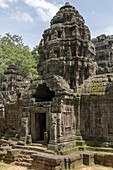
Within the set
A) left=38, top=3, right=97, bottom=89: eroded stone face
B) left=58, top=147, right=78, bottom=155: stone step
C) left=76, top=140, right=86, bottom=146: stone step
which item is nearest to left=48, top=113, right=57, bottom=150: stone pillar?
left=58, top=147, right=78, bottom=155: stone step

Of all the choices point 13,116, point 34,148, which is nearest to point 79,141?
point 34,148

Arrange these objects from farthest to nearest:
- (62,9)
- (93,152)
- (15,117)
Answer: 1. (62,9)
2. (15,117)
3. (93,152)

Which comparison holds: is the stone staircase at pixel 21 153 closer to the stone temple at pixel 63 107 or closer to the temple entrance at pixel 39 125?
the stone temple at pixel 63 107

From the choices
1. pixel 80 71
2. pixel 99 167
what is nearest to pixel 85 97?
pixel 80 71

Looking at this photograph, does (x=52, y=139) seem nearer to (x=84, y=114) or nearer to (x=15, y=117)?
(x=84, y=114)

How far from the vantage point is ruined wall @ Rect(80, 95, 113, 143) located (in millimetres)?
13016

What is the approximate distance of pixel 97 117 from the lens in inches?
530

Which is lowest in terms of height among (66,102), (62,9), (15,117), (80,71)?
(15,117)

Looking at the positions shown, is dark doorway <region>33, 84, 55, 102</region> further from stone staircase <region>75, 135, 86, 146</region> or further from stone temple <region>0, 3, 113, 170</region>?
stone staircase <region>75, 135, 86, 146</region>

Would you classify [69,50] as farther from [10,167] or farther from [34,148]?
[10,167]

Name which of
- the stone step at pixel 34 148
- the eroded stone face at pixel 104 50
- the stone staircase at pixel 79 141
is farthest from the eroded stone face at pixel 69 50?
the eroded stone face at pixel 104 50

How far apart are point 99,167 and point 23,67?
25.0 m

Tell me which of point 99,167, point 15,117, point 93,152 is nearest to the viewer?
point 99,167

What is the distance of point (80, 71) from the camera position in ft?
56.1
